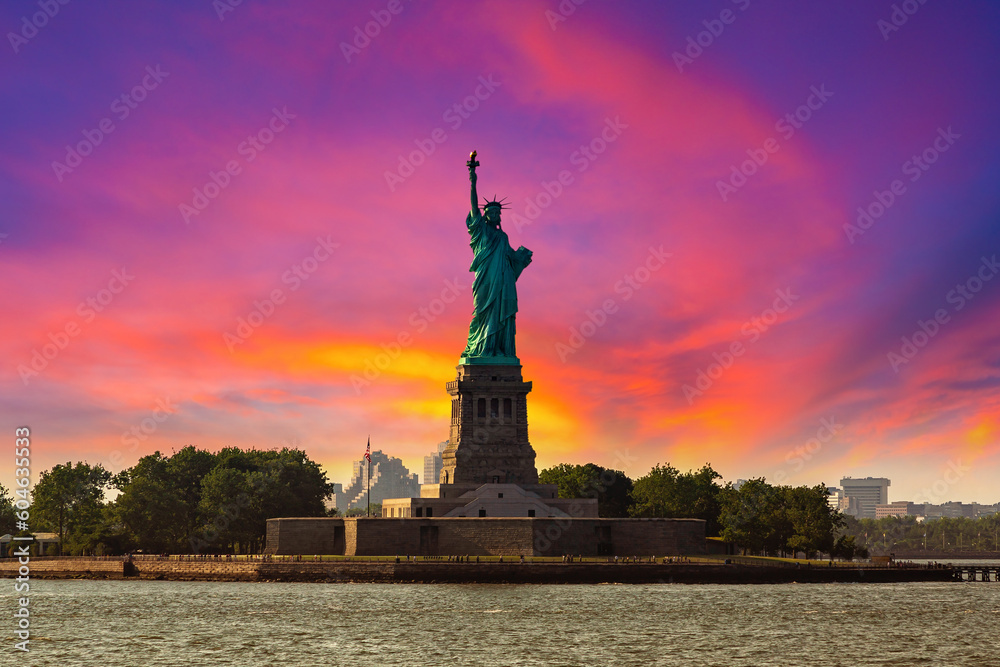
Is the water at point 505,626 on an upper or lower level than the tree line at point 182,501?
lower

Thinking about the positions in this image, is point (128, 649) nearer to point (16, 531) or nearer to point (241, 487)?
point (241, 487)

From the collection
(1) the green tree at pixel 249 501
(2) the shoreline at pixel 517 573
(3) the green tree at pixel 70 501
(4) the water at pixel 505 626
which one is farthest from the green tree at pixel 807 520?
(3) the green tree at pixel 70 501

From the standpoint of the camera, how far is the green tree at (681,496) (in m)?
140

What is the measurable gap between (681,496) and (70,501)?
243ft

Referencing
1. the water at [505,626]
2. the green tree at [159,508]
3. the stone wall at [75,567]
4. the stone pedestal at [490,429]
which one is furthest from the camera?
the green tree at [159,508]

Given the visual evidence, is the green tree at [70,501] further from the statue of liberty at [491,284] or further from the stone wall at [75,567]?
the statue of liberty at [491,284]

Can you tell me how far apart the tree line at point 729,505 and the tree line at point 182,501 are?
109 feet

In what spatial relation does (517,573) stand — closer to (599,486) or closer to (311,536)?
(311,536)

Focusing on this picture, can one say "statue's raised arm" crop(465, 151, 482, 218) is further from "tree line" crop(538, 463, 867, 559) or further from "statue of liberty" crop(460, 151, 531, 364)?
"tree line" crop(538, 463, 867, 559)

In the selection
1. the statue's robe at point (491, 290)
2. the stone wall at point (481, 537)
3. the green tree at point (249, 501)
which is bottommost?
the stone wall at point (481, 537)

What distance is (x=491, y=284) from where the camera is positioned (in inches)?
4609

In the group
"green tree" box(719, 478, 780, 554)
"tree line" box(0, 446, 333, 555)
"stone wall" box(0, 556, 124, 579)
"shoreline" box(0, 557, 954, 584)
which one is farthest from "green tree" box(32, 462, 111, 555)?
"green tree" box(719, 478, 780, 554)

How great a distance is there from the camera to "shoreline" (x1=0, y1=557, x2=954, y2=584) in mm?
96375

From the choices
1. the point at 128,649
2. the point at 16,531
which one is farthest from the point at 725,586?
the point at 16,531
